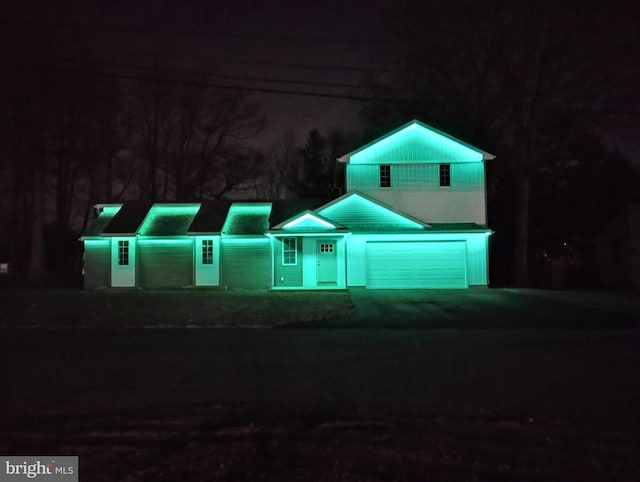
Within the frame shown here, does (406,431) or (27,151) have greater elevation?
(27,151)

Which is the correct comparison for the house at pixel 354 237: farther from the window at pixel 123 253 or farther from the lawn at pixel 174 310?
the lawn at pixel 174 310

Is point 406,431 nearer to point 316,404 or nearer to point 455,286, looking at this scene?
point 316,404

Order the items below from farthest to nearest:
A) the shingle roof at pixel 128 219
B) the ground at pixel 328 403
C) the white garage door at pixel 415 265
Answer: the shingle roof at pixel 128 219
the white garage door at pixel 415 265
the ground at pixel 328 403

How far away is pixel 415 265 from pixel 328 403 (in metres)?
20.4

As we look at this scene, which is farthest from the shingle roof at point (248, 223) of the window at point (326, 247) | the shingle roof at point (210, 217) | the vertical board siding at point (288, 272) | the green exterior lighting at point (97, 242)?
the green exterior lighting at point (97, 242)

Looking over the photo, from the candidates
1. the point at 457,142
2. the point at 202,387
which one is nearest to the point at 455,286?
the point at 457,142

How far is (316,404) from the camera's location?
7336 mm

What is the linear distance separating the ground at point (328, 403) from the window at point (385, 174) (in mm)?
15558

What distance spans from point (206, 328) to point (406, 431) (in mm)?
9136

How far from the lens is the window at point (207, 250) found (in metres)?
28.3

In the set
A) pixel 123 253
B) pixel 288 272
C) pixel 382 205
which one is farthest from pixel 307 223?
pixel 123 253

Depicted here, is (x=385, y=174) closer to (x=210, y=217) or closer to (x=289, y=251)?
(x=289, y=251)

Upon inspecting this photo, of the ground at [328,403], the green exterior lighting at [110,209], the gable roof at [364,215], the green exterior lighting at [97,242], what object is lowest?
the ground at [328,403]

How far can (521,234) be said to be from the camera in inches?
1300
